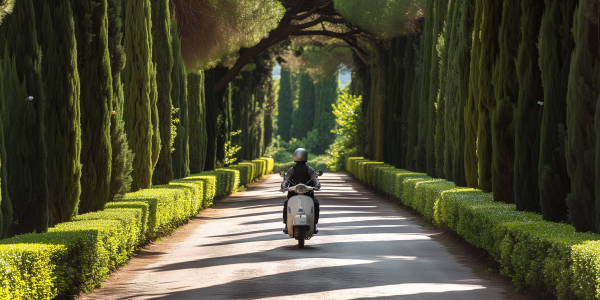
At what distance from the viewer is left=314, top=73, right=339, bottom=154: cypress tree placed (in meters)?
69.6

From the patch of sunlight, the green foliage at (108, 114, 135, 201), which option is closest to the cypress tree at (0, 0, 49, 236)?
the patch of sunlight

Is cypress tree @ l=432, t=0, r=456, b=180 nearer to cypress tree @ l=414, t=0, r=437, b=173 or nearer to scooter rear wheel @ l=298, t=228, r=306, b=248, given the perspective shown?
cypress tree @ l=414, t=0, r=437, b=173

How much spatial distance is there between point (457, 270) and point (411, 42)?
16916 millimetres

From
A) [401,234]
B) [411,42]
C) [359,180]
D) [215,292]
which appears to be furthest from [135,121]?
[359,180]

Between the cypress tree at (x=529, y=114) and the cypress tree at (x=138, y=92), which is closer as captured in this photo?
the cypress tree at (x=529, y=114)

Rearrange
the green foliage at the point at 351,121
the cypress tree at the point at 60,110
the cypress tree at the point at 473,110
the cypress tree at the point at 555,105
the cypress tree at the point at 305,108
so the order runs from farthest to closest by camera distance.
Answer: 1. the cypress tree at the point at 305,108
2. the green foliage at the point at 351,121
3. the cypress tree at the point at 473,110
4. the cypress tree at the point at 60,110
5. the cypress tree at the point at 555,105

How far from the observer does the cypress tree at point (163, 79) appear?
17.7 metres

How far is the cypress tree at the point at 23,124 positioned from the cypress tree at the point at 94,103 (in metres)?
2.48

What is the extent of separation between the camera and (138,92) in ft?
48.9

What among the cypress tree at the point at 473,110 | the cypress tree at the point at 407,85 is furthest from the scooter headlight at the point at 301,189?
the cypress tree at the point at 407,85

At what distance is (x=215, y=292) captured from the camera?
295 inches

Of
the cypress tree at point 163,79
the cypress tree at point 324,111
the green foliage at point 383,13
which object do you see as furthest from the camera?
the cypress tree at point 324,111

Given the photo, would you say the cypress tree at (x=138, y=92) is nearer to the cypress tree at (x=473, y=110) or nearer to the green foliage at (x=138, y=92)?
the green foliage at (x=138, y=92)

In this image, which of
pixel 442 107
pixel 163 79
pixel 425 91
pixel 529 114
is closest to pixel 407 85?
pixel 425 91
